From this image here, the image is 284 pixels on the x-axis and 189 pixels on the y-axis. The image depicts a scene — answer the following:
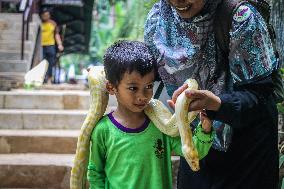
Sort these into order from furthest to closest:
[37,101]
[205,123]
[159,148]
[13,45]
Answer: [13,45]
[37,101]
[159,148]
[205,123]

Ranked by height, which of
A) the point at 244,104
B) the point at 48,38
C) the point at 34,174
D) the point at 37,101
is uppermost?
the point at 48,38

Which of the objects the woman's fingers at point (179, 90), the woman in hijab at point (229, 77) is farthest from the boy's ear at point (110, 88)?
the woman's fingers at point (179, 90)

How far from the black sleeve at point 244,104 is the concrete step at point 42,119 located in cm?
413

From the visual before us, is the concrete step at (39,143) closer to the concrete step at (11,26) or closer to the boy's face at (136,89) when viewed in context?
the boy's face at (136,89)

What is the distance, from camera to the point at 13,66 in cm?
915

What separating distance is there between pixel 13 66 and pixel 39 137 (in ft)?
14.1

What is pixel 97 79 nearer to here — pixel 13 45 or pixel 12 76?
pixel 12 76

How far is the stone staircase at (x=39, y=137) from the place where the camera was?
4.48 meters

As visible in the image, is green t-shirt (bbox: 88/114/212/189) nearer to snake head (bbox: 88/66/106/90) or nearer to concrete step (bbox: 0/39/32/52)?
snake head (bbox: 88/66/106/90)

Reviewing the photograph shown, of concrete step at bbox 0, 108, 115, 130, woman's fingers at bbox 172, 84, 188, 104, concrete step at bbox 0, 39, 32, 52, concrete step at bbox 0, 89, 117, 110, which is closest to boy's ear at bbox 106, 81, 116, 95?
woman's fingers at bbox 172, 84, 188, 104

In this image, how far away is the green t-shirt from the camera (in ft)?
7.10

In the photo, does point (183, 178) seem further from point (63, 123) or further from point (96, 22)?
point (96, 22)

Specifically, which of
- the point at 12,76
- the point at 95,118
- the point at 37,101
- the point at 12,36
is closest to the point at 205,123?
the point at 95,118

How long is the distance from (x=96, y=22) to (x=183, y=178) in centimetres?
2909
